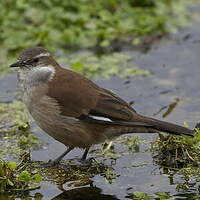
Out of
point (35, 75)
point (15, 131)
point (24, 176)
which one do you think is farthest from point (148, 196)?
point (15, 131)

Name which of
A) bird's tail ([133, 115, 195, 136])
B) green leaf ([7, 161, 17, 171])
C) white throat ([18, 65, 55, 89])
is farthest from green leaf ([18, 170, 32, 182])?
bird's tail ([133, 115, 195, 136])

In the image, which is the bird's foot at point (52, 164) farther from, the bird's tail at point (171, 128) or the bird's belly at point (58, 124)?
the bird's tail at point (171, 128)

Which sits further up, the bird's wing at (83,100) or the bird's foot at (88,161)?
the bird's wing at (83,100)

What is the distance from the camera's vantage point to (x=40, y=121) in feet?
23.8

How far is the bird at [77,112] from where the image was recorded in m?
7.24

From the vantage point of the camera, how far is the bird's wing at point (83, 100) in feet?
24.0

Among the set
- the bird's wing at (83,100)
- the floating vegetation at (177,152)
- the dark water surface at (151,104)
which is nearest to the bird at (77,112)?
the bird's wing at (83,100)

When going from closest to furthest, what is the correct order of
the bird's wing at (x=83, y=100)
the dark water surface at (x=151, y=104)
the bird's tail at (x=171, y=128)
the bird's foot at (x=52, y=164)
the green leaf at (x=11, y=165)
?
1. the green leaf at (x=11, y=165)
2. the dark water surface at (x=151, y=104)
3. the bird's tail at (x=171, y=128)
4. the bird's wing at (x=83, y=100)
5. the bird's foot at (x=52, y=164)

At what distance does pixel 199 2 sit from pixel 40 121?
6.53m

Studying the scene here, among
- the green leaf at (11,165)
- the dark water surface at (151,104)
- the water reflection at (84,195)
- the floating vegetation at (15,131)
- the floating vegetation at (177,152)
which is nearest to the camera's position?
the green leaf at (11,165)

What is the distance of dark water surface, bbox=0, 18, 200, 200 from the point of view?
683 centimetres

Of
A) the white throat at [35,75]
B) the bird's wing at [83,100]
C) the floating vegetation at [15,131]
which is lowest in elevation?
the floating vegetation at [15,131]

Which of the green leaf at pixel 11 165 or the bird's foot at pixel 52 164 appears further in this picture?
the bird's foot at pixel 52 164

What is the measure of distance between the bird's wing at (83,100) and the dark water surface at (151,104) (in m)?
0.67
